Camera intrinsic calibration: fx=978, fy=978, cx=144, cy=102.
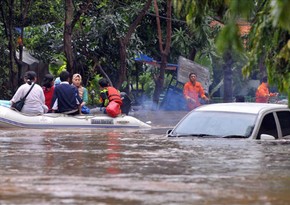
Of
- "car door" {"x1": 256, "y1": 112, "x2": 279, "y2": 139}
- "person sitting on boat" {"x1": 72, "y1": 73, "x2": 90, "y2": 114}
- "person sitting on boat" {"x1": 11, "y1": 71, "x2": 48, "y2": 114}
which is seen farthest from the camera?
"person sitting on boat" {"x1": 72, "y1": 73, "x2": 90, "y2": 114}

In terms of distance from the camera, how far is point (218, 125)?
49.4ft

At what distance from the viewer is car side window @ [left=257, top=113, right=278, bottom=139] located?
14975 millimetres

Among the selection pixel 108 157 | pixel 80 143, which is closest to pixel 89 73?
pixel 80 143

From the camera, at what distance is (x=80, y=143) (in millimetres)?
16953

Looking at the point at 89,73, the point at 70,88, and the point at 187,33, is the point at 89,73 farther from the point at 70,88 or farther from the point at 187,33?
the point at 70,88

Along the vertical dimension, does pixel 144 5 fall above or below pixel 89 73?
above

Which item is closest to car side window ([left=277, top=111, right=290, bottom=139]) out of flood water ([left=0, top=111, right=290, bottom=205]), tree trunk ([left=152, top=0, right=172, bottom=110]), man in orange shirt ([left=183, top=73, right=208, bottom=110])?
flood water ([left=0, top=111, right=290, bottom=205])

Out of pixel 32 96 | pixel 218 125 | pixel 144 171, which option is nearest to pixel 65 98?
pixel 32 96

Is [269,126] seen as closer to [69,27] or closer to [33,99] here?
[33,99]

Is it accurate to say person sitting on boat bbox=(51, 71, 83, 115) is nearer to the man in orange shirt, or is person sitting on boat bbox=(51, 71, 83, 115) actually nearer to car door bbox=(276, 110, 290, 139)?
the man in orange shirt

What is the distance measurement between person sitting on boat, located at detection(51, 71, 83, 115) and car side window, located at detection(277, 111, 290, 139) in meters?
7.52

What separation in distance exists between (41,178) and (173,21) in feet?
80.9

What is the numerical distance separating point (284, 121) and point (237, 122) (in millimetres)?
963

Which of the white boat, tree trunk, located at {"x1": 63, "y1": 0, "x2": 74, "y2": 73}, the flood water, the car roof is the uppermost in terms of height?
tree trunk, located at {"x1": 63, "y1": 0, "x2": 74, "y2": 73}
